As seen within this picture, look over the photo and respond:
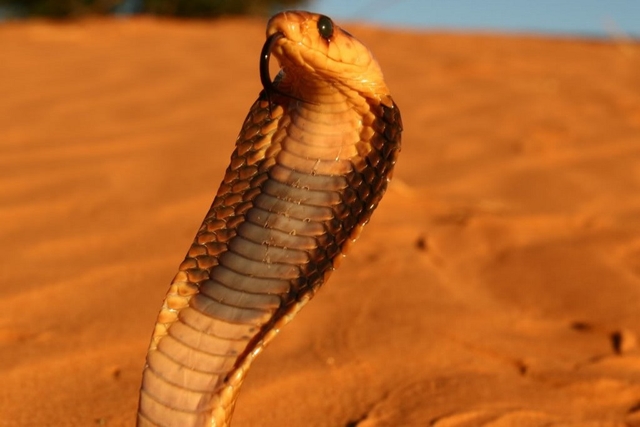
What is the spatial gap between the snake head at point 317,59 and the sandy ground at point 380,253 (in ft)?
2.67

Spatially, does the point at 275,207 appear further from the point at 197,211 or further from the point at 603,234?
the point at 603,234

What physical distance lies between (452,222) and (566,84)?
124 inches

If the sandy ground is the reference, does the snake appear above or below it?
above

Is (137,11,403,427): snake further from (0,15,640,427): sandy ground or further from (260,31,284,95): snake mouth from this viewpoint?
(0,15,640,427): sandy ground

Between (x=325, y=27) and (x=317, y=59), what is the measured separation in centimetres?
5

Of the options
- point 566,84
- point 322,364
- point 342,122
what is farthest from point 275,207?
point 566,84

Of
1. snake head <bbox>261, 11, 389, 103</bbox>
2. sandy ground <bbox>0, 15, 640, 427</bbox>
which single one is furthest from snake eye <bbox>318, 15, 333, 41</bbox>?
sandy ground <bbox>0, 15, 640, 427</bbox>

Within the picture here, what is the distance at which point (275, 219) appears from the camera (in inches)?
66.9

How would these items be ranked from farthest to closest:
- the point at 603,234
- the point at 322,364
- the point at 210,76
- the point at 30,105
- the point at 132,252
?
1. the point at 210,76
2. the point at 30,105
3. the point at 603,234
4. the point at 132,252
5. the point at 322,364

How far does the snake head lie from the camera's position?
1542mm

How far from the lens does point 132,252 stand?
315cm

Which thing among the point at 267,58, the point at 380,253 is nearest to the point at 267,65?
the point at 267,58

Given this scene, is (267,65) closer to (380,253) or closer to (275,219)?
(275,219)

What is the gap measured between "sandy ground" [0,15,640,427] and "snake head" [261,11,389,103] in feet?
2.67
